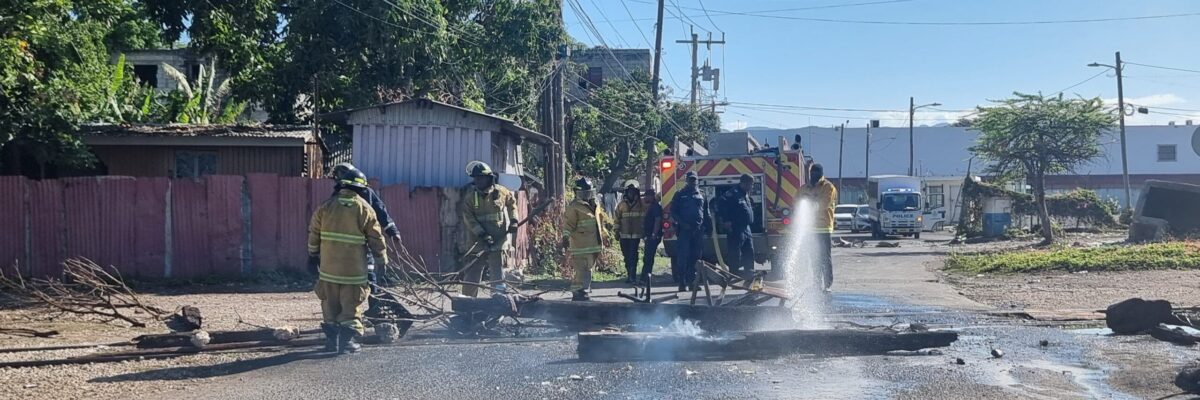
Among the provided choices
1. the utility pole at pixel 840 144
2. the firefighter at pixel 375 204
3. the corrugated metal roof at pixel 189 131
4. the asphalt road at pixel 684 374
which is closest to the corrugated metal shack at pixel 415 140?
the corrugated metal roof at pixel 189 131

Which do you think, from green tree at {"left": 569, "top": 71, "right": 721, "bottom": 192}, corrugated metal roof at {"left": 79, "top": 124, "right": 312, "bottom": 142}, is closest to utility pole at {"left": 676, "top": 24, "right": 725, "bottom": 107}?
green tree at {"left": 569, "top": 71, "right": 721, "bottom": 192}

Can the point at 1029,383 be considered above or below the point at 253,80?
below

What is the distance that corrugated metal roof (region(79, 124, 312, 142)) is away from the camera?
17625 millimetres

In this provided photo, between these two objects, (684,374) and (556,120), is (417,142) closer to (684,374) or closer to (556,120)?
(556,120)

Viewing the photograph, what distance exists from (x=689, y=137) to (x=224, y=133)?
26664mm

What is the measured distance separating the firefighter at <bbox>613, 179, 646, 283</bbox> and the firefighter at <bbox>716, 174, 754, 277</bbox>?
4.33ft

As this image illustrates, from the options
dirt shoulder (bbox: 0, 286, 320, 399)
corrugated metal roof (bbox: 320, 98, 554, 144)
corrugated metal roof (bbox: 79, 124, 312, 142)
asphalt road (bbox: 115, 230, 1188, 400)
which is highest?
corrugated metal roof (bbox: 320, 98, 554, 144)

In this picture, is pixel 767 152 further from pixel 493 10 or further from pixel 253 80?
pixel 253 80

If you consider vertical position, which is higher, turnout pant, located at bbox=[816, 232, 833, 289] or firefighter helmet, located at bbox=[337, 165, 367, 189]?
firefighter helmet, located at bbox=[337, 165, 367, 189]

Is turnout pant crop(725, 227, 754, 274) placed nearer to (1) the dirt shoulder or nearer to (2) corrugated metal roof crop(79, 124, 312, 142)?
(1) the dirt shoulder

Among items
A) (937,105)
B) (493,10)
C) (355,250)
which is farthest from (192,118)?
(937,105)

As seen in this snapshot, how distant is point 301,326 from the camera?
33.9ft

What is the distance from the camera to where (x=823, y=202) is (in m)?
13.1

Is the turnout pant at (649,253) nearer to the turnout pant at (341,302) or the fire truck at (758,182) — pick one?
the fire truck at (758,182)
